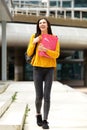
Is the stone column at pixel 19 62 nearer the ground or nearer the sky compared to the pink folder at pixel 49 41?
nearer the ground

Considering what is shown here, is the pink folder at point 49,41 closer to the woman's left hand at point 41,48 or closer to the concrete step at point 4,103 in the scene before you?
the woman's left hand at point 41,48

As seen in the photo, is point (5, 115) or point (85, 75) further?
point (85, 75)

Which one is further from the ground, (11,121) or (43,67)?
(43,67)

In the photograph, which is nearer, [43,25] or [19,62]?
[43,25]

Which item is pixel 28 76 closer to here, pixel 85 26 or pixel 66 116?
pixel 85 26

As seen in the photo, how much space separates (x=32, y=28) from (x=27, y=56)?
34.0 m

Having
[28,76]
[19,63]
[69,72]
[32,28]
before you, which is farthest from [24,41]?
[69,72]

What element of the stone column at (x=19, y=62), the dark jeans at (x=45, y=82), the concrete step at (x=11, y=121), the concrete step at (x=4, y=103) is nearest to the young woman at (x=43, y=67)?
the dark jeans at (x=45, y=82)

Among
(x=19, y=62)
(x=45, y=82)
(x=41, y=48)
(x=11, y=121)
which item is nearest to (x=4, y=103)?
(x=11, y=121)

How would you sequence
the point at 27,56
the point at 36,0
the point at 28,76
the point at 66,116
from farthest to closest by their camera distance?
the point at 36,0 → the point at 28,76 → the point at 66,116 → the point at 27,56

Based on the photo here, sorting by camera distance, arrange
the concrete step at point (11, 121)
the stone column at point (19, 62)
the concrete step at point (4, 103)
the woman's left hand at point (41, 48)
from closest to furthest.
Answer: the concrete step at point (11, 121) → the woman's left hand at point (41, 48) → the concrete step at point (4, 103) → the stone column at point (19, 62)

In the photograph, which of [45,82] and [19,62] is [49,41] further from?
[19,62]

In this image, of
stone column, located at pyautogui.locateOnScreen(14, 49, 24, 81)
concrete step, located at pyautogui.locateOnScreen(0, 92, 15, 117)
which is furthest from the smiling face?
stone column, located at pyautogui.locateOnScreen(14, 49, 24, 81)

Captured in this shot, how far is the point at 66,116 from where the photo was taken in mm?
10023
